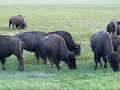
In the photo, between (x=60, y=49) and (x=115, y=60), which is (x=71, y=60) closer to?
(x=60, y=49)

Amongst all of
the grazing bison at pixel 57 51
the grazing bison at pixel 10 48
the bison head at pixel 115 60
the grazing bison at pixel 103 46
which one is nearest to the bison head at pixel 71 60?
the grazing bison at pixel 57 51

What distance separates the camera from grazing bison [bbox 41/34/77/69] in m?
16.9

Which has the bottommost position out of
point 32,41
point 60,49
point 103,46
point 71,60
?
point 71,60

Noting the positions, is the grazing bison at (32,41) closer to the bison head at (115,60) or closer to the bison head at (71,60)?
the bison head at (71,60)

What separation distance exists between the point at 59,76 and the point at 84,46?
1086 centimetres

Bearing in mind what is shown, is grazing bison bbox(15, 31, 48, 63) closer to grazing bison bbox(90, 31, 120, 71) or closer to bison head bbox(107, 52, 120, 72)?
grazing bison bbox(90, 31, 120, 71)

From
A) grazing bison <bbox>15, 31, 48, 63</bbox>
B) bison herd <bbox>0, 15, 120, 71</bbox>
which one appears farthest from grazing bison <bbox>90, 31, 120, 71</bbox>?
grazing bison <bbox>15, 31, 48, 63</bbox>

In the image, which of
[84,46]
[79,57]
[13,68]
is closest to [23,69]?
[13,68]

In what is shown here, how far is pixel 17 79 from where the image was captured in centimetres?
1327

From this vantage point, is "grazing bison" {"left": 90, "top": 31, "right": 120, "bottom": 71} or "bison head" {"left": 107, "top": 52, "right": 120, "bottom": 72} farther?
"grazing bison" {"left": 90, "top": 31, "right": 120, "bottom": 71}

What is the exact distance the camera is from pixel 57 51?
57.3 ft

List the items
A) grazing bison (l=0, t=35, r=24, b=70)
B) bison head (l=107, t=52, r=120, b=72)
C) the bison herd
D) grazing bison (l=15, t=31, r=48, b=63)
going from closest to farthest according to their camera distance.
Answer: bison head (l=107, t=52, r=120, b=72), the bison herd, grazing bison (l=0, t=35, r=24, b=70), grazing bison (l=15, t=31, r=48, b=63)

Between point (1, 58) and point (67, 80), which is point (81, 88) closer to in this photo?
point (67, 80)

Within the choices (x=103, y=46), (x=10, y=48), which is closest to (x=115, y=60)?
(x=103, y=46)
